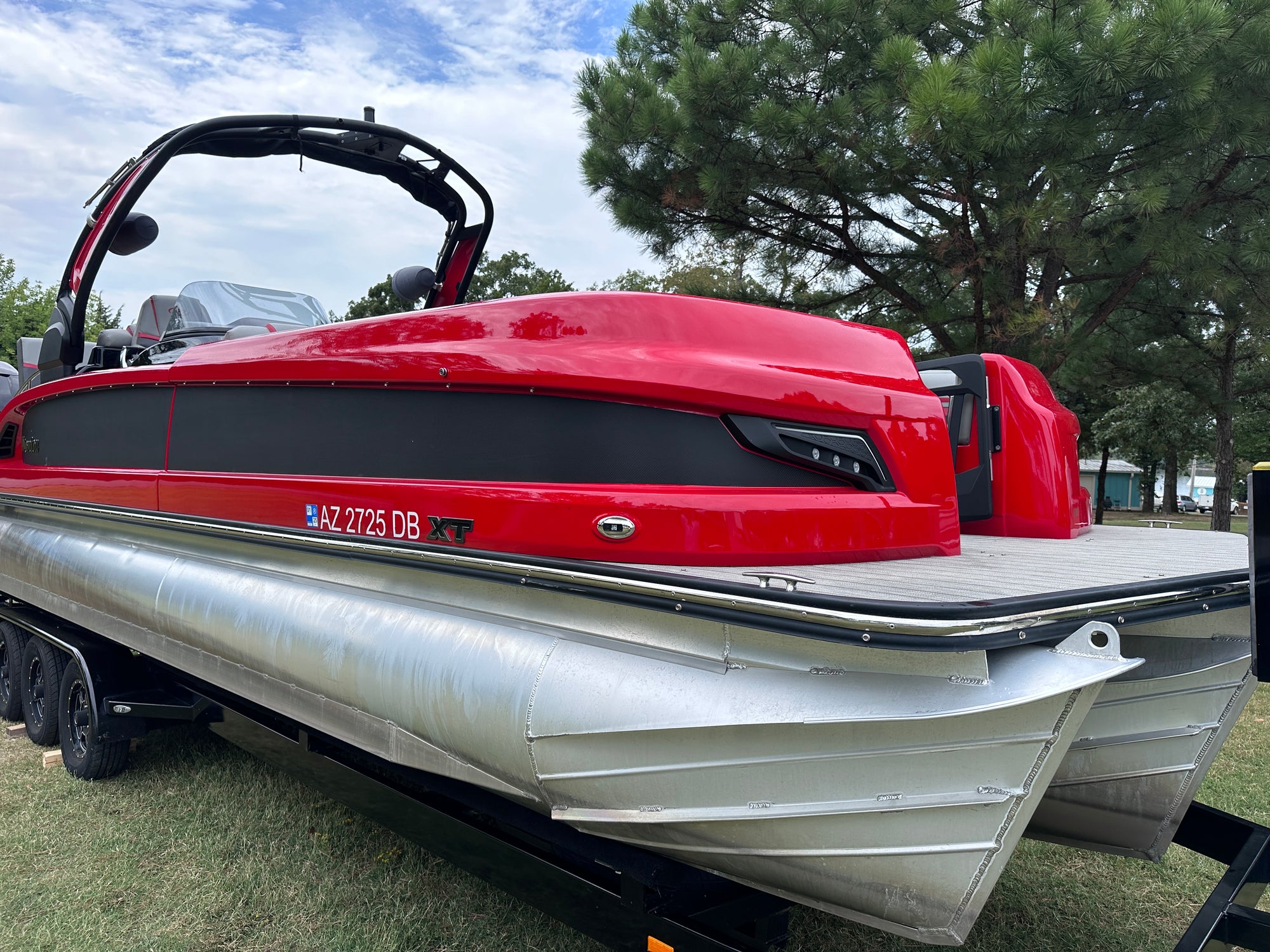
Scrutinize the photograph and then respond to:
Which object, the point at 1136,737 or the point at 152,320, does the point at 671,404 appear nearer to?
the point at 1136,737

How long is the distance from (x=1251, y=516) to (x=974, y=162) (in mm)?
5999

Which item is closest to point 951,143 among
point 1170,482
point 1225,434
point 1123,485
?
point 1225,434

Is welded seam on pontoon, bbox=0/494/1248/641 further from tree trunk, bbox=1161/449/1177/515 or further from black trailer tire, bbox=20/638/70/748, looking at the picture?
tree trunk, bbox=1161/449/1177/515

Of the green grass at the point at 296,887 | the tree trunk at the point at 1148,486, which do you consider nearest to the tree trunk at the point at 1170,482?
the tree trunk at the point at 1148,486

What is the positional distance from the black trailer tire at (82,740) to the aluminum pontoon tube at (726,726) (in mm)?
1924

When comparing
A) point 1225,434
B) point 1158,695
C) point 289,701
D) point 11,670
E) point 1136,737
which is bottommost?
point 11,670

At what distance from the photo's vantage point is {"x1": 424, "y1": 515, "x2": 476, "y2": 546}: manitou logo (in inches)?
86.1

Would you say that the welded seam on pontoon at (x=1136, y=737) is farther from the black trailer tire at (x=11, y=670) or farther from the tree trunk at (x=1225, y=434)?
the tree trunk at (x=1225, y=434)

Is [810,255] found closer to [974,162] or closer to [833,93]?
[833,93]

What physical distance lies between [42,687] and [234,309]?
76.2 inches

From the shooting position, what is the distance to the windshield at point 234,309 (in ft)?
13.9

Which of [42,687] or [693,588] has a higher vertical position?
[693,588]

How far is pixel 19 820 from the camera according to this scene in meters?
3.48

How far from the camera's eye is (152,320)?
4.62 metres
